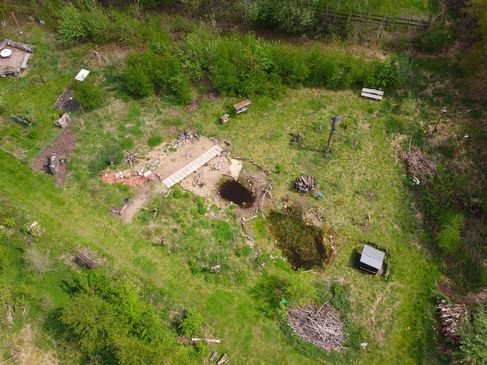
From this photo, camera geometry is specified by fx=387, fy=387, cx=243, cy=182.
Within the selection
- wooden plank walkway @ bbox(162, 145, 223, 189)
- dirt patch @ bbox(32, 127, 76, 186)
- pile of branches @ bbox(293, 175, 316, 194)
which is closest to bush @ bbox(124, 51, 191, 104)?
wooden plank walkway @ bbox(162, 145, 223, 189)

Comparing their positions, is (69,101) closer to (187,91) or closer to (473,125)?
(187,91)

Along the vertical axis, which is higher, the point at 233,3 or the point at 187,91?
the point at 233,3

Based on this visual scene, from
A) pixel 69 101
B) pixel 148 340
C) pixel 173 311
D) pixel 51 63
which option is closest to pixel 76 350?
pixel 148 340

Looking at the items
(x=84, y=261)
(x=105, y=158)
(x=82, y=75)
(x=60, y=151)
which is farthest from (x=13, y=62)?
(x=84, y=261)

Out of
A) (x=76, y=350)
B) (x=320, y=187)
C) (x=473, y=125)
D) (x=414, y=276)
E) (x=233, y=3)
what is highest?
(x=233, y=3)

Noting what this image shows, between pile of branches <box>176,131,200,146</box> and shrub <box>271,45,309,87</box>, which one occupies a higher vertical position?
shrub <box>271,45,309,87</box>

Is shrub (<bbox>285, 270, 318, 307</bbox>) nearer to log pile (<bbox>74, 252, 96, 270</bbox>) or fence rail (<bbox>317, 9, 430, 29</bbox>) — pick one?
log pile (<bbox>74, 252, 96, 270</bbox>)

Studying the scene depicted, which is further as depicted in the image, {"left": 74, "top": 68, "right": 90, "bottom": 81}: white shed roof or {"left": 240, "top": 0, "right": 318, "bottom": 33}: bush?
{"left": 240, "top": 0, "right": 318, "bottom": 33}: bush

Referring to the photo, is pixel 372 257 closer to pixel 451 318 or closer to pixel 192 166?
pixel 451 318
